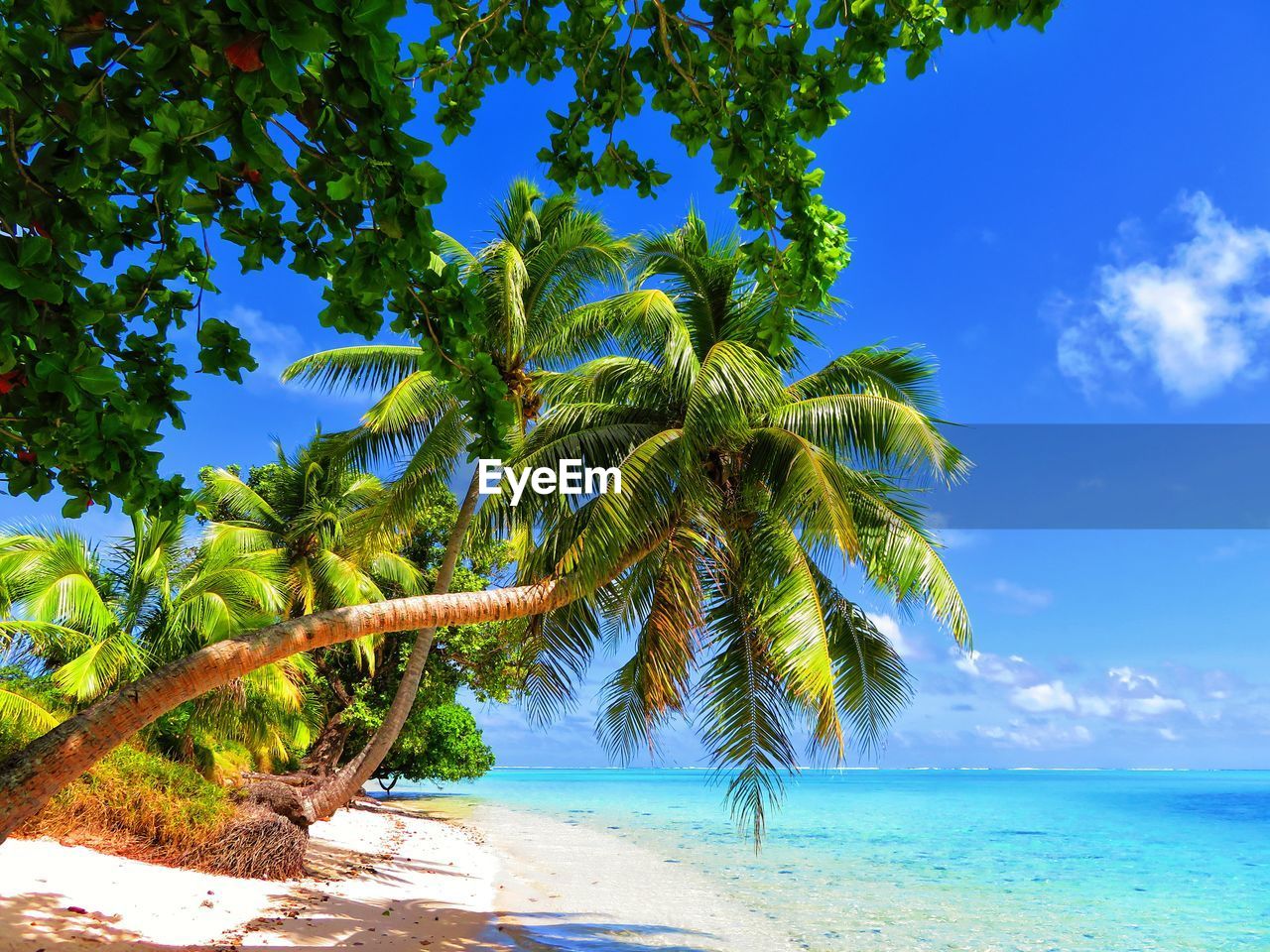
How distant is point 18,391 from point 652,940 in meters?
9.70

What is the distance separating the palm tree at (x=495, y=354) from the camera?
1148cm

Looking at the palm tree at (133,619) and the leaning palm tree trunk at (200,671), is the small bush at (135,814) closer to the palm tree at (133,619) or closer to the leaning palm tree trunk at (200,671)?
the palm tree at (133,619)

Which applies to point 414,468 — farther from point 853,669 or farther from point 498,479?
point 853,669

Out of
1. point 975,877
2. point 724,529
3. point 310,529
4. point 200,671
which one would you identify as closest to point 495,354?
point 724,529

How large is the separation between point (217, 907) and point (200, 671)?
3137 millimetres

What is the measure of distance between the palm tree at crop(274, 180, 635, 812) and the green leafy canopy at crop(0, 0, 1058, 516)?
5.74m

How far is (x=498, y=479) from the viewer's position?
415 inches

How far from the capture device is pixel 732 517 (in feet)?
34.8

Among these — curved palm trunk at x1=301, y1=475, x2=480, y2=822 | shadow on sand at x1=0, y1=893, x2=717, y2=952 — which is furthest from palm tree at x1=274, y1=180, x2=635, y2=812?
shadow on sand at x1=0, y1=893, x2=717, y2=952

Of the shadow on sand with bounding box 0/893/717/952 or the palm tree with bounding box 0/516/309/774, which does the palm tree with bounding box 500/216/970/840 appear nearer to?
the shadow on sand with bounding box 0/893/717/952

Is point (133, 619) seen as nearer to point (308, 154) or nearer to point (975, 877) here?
point (308, 154)

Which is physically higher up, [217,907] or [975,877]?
[217,907]

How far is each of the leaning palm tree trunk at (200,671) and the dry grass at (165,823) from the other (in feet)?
11.2

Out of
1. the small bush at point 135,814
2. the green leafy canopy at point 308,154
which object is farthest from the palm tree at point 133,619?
the green leafy canopy at point 308,154
